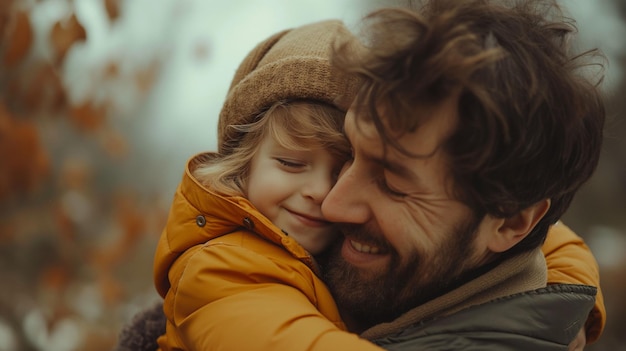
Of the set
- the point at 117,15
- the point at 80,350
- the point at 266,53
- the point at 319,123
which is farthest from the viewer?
the point at 80,350

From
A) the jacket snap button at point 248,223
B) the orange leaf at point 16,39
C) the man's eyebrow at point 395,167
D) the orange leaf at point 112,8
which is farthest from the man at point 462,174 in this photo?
the orange leaf at point 16,39

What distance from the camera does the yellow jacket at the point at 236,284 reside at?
1627mm

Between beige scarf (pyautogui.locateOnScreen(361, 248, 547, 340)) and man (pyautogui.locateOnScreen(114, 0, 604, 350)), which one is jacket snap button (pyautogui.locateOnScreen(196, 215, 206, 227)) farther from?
beige scarf (pyautogui.locateOnScreen(361, 248, 547, 340))

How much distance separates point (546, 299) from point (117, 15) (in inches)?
A: 137

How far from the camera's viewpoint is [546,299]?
1774 mm

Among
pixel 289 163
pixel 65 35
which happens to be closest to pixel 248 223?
pixel 289 163

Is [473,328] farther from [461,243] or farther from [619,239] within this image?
[619,239]

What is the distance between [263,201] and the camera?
6.80 feet

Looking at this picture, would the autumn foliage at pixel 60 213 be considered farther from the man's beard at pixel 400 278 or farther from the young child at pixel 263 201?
the man's beard at pixel 400 278

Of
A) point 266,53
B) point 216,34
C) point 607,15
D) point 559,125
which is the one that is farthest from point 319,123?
point 607,15

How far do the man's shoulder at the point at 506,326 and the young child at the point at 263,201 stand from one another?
0.88ft

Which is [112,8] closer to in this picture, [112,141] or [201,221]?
[112,141]

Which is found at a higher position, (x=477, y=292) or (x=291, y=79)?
(x=291, y=79)

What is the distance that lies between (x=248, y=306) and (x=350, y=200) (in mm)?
383
